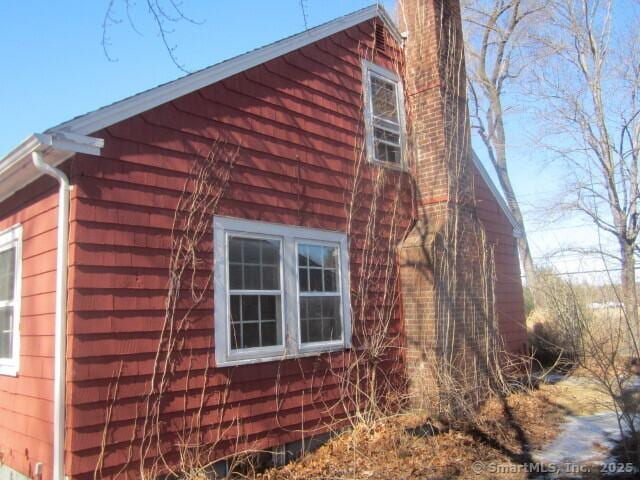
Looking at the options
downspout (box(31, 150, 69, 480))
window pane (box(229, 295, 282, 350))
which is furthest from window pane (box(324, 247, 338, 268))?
downspout (box(31, 150, 69, 480))

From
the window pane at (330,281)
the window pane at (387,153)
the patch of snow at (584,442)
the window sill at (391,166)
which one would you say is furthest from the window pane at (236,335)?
the window pane at (387,153)

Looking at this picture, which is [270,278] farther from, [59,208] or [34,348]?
[34,348]

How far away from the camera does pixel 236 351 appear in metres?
5.78

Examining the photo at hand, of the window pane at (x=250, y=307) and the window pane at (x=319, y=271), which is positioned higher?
the window pane at (x=319, y=271)

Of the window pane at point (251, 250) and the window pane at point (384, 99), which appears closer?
Answer: the window pane at point (251, 250)

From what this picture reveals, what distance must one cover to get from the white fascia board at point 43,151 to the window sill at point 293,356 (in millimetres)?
2487

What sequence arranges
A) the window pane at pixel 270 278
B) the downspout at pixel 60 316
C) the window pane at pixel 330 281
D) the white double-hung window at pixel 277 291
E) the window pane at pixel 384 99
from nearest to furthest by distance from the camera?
the downspout at pixel 60 316 → the white double-hung window at pixel 277 291 → the window pane at pixel 270 278 → the window pane at pixel 330 281 → the window pane at pixel 384 99

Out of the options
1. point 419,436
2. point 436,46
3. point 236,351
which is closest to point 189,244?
point 236,351

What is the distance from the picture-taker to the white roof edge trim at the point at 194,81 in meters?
4.93

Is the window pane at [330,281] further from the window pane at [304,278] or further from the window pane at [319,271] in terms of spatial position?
the window pane at [304,278]

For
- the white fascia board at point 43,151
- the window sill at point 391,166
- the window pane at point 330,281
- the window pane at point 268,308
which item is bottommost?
the window pane at point 268,308

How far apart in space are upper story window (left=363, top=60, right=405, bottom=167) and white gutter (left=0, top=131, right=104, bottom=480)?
4524 millimetres

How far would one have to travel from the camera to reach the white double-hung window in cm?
580

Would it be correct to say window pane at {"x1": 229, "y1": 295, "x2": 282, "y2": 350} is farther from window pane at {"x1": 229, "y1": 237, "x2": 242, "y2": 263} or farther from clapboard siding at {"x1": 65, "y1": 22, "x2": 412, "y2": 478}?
window pane at {"x1": 229, "y1": 237, "x2": 242, "y2": 263}
